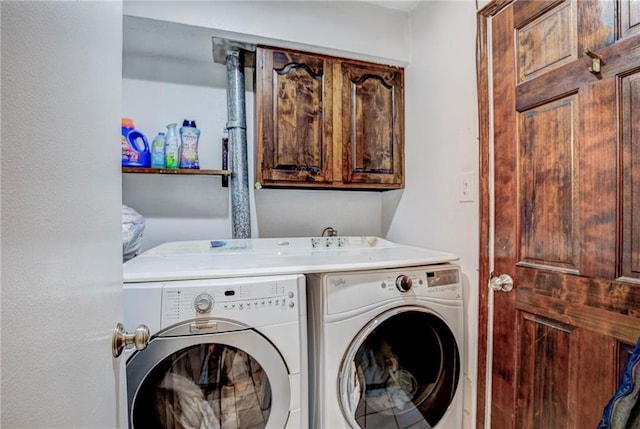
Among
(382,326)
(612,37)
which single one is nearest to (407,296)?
(382,326)

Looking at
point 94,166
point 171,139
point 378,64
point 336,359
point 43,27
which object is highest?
point 378,64

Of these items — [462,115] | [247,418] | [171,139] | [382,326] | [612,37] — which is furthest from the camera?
[171,139]

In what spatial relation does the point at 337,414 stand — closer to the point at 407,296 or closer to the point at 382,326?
the point at 382,326

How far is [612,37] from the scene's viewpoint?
86 centimetres

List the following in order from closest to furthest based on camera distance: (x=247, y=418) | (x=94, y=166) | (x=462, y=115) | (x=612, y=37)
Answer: (x=94, y=166) → (x=612, y=37) → (x=247, y=418) → (x=462, y=115)

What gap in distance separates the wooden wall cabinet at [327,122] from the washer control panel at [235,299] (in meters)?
0.75

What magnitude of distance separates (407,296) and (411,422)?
54 centimetres

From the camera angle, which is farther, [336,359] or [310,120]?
[310,120]

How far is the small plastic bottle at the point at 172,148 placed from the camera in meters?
1.65

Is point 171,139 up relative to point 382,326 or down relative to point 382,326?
up

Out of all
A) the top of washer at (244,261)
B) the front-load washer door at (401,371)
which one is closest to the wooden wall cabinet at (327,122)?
the top of washer at (244,261)

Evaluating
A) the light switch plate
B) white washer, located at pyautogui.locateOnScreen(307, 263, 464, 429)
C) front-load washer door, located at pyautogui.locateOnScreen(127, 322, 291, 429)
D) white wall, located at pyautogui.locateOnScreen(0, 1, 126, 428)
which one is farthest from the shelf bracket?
the light switch plate

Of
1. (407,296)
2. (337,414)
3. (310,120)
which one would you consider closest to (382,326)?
(407,296)

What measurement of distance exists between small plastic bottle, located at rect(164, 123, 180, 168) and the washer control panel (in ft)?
2.95
